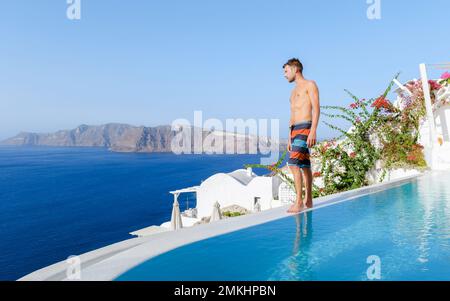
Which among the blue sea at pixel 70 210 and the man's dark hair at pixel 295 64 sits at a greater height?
the man's dark hair at pixel 295 64

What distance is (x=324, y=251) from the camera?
360 centimetres

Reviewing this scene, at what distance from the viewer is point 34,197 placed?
70312mm

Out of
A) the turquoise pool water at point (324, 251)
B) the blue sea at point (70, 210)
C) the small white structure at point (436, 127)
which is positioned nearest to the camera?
the turquoise pool water at point (324, 251)

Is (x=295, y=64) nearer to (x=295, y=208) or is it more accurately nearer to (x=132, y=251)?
(x=295, y=208)

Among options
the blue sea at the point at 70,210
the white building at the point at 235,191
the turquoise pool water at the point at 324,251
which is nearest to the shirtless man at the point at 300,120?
the turquoise pool water at the point at 324,251

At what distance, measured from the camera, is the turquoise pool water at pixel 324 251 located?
2.97 m

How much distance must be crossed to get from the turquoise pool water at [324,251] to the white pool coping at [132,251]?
92 millimetres

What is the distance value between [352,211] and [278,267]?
9.52 feet

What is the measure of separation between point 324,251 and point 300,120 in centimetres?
206

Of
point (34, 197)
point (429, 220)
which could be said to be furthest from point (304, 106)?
point (34, 197)

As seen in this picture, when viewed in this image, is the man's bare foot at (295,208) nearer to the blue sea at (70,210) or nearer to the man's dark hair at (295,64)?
the man's dark hair at (295,64)

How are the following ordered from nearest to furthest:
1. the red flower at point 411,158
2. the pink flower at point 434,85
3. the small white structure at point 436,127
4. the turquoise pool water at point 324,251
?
1. the turquoise pool water at point 324,251
2. the small white structure at point 436,127
3. the red flower at point 411,158
4. the pink flower at point 434,85

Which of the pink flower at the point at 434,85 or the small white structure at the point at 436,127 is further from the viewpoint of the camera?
A: the pink flower at the point at 434,85

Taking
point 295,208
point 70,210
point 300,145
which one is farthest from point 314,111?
point 70,210
